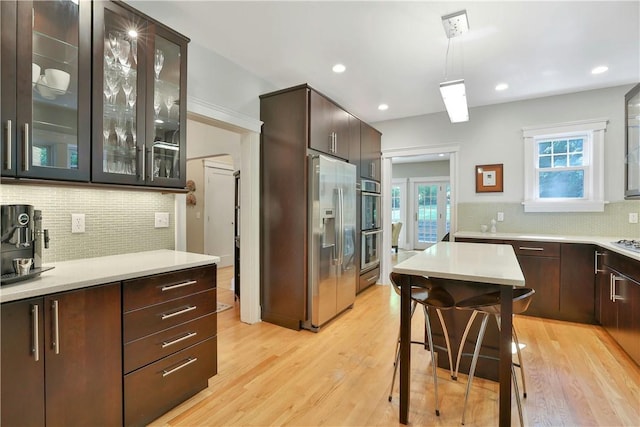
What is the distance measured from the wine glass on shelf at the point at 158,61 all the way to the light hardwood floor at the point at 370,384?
2.15m

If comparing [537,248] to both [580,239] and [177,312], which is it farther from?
[177,312]

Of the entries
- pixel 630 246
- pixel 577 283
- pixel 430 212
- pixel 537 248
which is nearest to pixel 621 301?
pixel 630 246

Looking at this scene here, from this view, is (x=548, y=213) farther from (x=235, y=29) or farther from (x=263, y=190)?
(x=235, y=29)

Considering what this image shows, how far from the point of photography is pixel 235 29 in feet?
7.89

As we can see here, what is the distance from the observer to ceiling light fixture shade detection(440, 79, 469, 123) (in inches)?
87.9

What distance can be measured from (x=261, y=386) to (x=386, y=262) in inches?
127

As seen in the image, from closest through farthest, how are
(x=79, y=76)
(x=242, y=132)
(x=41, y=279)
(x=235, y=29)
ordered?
(x=41, y=279) < (x=79, y=76) < (x=235, y=29) < (x=242, y=132)

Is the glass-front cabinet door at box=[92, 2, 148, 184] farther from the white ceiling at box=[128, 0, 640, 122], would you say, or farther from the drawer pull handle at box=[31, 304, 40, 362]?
the drawer pull handle at box=[31, 304, 40, 362]

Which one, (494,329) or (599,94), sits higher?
(599,94)

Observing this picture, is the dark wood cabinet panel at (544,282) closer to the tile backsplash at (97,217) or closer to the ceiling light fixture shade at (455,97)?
the ceiling light fixture shade at (455,97)

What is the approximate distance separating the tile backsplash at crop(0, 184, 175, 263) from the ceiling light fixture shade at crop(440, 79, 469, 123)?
91.8 inches

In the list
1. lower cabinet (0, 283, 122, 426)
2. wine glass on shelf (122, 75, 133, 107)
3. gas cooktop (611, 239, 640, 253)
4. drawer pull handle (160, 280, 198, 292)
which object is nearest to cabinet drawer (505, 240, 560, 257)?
gas cooktop (611, 239, 640, 253)

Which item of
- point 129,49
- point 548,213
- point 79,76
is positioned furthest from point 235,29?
point 548,213

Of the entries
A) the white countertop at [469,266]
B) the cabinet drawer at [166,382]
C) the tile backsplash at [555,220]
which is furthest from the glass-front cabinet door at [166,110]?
the tile backsplash at [555,220]
